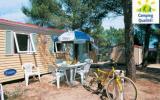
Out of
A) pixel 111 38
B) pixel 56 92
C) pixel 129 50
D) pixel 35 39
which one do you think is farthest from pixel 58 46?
pixel 111 38

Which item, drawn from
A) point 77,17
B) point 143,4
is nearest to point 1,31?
point 143,4

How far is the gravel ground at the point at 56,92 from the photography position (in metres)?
10.1

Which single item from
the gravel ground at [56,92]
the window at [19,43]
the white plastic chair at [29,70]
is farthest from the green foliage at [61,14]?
the gravel ground at [56,92]

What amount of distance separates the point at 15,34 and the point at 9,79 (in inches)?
73.4

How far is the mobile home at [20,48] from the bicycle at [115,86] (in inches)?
163

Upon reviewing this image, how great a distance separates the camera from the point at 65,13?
33969mm

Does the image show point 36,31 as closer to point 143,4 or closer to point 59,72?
point 59,72

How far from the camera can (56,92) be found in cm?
1089

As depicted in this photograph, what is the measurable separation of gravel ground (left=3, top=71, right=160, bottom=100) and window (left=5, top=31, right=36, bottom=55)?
4.83ft

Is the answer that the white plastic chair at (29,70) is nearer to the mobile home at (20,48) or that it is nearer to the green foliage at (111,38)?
the mobile home at (20,48)

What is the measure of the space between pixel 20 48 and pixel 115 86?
595 centimetres

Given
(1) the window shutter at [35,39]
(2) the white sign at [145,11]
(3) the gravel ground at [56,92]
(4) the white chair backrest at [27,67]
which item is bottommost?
(3) the gravel ground at [56,92]

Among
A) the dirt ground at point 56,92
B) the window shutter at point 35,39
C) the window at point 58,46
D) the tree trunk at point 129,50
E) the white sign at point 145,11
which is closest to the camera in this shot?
the dirt ground at point 56,92

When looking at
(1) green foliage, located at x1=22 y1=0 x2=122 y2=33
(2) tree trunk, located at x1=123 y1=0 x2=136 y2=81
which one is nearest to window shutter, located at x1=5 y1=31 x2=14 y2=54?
(2) tree trunk, located at x1=123 y1=0 x2=136 y2=81
